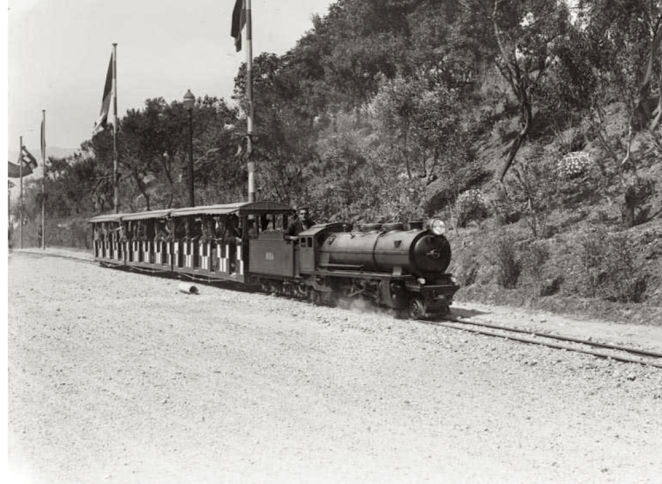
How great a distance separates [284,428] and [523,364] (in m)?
3.88

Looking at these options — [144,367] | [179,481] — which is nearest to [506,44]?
[144,367]

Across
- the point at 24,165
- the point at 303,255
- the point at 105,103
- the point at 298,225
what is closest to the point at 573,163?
the point at 298,225

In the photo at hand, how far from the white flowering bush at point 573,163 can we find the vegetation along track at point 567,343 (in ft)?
32.3

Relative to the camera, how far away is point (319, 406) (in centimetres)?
665

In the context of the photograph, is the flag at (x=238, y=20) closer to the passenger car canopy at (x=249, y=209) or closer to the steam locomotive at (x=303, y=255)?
the steam locomotive at (x=303, y=255)

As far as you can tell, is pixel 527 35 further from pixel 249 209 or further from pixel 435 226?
pixel 435 226

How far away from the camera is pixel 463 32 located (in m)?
24.3

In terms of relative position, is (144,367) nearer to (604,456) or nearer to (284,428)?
(284,428)

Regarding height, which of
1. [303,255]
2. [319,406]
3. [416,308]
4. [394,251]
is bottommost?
[319,406]

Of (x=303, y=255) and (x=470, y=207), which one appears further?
(x=470, y=207)

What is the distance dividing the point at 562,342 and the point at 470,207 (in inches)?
424

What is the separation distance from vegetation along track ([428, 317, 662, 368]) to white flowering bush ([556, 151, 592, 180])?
9.84m

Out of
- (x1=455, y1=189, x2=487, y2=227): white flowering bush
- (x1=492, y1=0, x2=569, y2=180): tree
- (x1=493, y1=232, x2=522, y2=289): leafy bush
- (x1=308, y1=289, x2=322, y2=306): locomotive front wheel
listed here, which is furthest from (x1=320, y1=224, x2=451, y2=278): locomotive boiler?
(x1=492, y1=0, x2=569, y2=180): tree

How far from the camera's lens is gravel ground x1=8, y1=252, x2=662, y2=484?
16.8 feet
